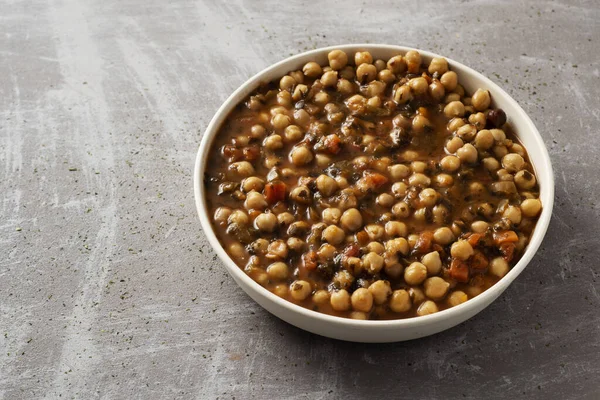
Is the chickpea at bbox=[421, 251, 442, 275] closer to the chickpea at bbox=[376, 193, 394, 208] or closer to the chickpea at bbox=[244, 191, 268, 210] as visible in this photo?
the chickpea at bbox=[376, 193, 394, 208]

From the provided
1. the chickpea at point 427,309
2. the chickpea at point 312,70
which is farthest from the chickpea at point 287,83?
the chickpea at point 427,309

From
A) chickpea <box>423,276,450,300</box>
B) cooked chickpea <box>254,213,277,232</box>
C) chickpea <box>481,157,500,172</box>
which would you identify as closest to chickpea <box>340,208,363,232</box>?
cooked chickpea <box>254,213,277,232</box>

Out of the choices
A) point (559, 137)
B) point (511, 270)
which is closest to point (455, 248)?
point (511, 270)

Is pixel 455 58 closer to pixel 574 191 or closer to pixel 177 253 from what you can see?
pixel 574 191

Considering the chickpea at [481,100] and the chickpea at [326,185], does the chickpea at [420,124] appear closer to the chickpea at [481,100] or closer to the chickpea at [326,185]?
the chickpea at [481,100]

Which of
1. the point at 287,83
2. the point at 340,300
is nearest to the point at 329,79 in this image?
the point at 287,83

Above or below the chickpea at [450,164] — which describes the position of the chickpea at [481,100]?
above
